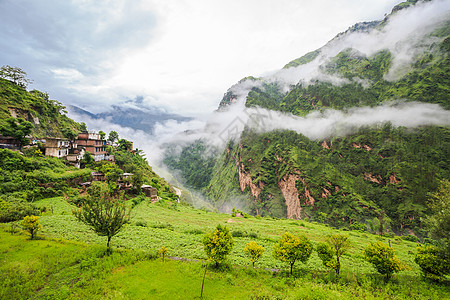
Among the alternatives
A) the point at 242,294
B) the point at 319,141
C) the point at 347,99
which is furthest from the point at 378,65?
the point at 242,294

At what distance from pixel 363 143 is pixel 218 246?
396ft

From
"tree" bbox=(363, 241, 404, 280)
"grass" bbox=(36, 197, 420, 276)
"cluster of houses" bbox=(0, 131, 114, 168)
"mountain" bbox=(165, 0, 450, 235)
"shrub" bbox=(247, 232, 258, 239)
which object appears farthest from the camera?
"mountain" bbox=(165, 0, 450, 235)

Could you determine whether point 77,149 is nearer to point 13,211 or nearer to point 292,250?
point 13,211

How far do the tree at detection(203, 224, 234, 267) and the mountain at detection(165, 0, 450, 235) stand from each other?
217 feet

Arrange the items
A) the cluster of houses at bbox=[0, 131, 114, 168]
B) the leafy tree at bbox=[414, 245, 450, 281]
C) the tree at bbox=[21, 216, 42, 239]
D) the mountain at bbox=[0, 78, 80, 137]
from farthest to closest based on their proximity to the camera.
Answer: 1. the mountain at bbox=[0, 78, 80, 137]
2. the cluster of houses at bbox=[0, 131, 114, 168]
3. the tree at bbox=[21, 216, 42, 239]
4. the leafy tree at bbox=[414, 245, 450, 281]

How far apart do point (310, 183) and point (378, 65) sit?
140m

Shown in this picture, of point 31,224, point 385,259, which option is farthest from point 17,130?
point 385,259

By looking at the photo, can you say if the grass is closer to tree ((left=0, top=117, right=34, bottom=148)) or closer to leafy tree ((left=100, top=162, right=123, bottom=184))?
leafy tree ((left=100, top=162, right=123, bottom=184))

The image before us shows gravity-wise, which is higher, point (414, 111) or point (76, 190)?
point (414, 111)

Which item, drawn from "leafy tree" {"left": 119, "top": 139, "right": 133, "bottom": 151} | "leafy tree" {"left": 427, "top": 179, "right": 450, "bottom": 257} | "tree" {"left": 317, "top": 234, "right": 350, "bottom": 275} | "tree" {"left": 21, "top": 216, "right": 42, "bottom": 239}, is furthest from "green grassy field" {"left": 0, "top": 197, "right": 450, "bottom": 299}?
"leafy tree" {"left": 119, "top": 139, "right": 133, "bottom": 151}

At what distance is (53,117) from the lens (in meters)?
72.7

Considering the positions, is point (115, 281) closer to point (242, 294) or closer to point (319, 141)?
point (242, 294)

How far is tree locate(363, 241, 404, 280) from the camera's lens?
60.2ft

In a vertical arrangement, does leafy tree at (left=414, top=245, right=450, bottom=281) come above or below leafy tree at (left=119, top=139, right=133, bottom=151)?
below
